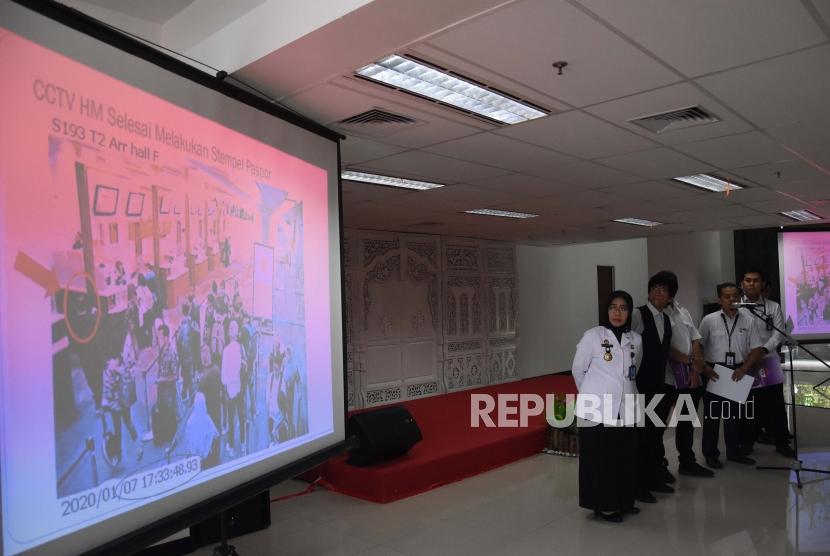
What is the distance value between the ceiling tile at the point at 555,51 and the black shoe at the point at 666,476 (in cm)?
296

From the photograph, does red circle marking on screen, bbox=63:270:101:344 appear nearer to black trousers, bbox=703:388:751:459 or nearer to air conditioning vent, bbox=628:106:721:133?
air conditioning vent, bbox=628:106:721:133

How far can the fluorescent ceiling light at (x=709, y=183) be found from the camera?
194 inches

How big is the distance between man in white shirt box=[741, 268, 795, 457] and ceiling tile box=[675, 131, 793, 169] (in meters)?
1.19

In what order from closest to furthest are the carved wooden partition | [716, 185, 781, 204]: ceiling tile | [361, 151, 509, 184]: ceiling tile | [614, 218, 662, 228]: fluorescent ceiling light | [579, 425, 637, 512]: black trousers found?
[579, 425, 637, 512]: black trousers
[361, 151, 509, 184]: ceiling tile
[716, 185, 781, 204]: ceiling tile
[614, 218, 662, 228]: fluorescent ceiling light
the carved wooden partition

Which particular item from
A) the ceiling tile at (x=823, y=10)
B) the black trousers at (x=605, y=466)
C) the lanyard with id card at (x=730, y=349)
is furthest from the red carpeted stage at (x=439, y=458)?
the ceiling tile at (x=823, y=10)

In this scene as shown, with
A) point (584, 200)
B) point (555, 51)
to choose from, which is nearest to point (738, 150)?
point (584, 200)

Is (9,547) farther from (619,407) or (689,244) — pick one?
(689,244)

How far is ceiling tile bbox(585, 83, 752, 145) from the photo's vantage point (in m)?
2.77

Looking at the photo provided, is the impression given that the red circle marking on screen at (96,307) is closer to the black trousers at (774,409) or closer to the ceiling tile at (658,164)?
the ceiling tile at (658,164)

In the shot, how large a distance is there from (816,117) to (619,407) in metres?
2.01

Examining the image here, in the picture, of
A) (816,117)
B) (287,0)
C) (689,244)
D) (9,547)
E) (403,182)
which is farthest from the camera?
(689,244)

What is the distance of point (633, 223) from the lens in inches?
303

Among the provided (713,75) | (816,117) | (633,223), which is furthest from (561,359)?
(713,75)

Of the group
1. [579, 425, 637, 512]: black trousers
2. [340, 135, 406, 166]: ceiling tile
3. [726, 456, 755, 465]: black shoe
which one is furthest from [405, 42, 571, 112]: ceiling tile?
[726, 456, 755, 465]: black shoe
